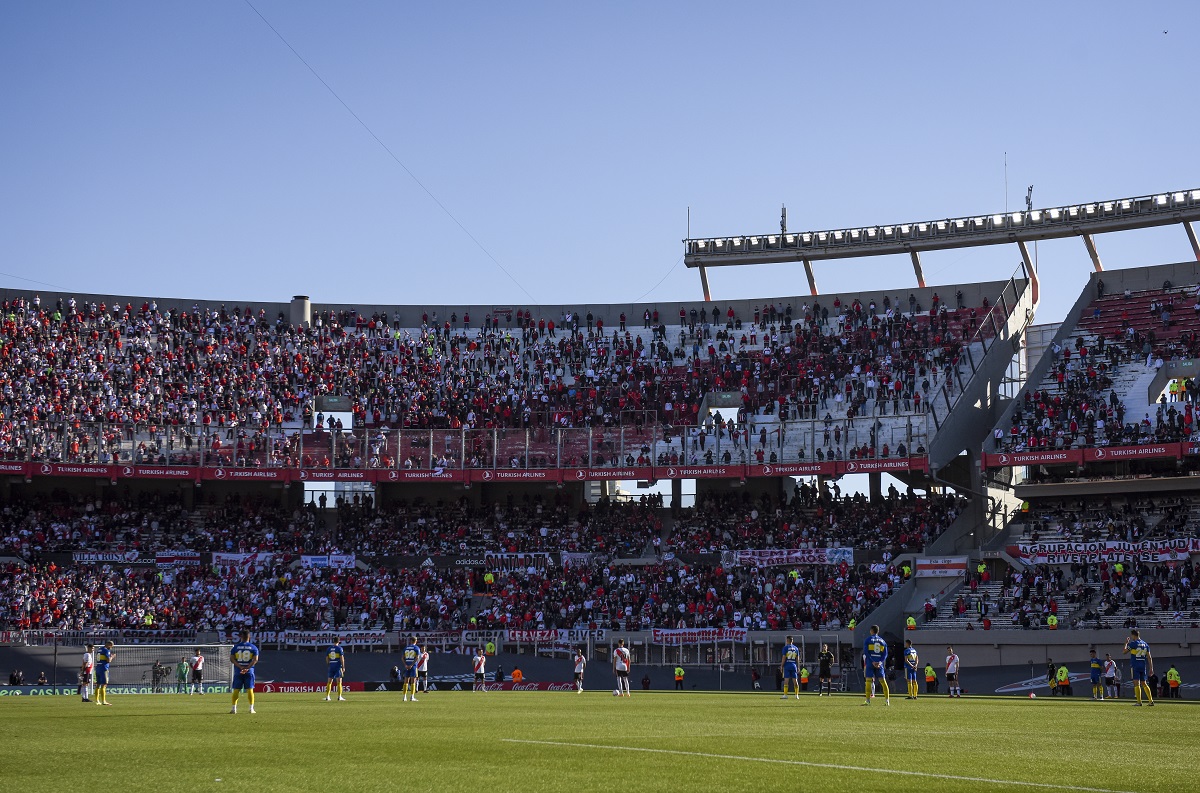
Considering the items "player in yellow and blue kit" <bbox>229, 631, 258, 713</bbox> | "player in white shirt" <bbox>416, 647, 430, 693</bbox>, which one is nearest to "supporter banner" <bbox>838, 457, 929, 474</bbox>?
"player in white shirt" <bbox>416, 647, 430, 693</bbox>

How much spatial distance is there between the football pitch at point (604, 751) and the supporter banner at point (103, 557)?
36064 millimetres

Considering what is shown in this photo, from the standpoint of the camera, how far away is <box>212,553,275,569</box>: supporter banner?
61.1 metres

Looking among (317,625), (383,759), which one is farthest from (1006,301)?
(383,759)

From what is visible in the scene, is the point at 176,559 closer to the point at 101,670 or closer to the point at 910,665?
the point at 101,670

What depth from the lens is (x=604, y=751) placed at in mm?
15508

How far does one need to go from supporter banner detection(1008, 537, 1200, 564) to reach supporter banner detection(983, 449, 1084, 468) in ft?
13.1

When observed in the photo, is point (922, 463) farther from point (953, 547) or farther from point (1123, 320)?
point (1123, 320)

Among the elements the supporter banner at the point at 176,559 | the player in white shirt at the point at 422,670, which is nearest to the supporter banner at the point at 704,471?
the player in white shirt at the point at 422,670

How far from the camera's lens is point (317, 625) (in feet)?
181

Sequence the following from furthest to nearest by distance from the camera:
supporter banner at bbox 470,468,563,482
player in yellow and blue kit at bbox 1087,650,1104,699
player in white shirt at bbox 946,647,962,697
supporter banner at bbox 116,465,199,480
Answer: supporter banner at bbox 470,468,563,482 → supporter banner at bbox 116,465,199,480 → player in white shirt at bbox 946,647,962,697 → player in yellow and blue kit at bbox 1087,650,1104,699

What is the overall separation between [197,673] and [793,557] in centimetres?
2611

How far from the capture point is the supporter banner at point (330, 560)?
60812mm

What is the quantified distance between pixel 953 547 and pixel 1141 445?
29.9ft

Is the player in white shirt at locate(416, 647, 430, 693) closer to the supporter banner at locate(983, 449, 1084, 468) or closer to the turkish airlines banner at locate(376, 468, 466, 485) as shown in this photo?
the turkish airlines banner at locate(376, 468, 466, 485)
